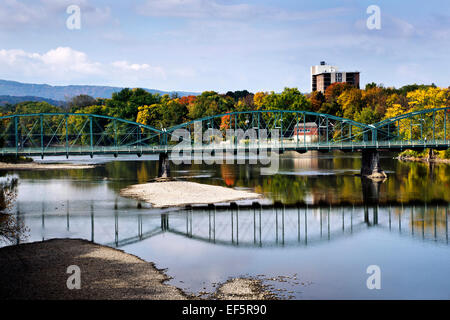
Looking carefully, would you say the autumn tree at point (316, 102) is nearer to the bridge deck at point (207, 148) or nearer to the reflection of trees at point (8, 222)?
the bridge deck at point (207, 148)

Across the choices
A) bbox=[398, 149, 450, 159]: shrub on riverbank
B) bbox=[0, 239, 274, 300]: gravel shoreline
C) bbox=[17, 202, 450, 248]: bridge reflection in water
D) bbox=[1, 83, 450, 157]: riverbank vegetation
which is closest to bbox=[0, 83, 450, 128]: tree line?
bbox=[1, 83, 450, 157]: riverbank vegetation

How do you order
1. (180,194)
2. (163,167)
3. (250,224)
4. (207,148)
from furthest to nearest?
(207,148)
(163,167)
(180,194)
(250,224)

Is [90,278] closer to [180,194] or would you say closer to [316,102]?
[180,194]

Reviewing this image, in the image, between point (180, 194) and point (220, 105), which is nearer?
point (180, 194)

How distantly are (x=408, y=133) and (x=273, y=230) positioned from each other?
65.3 metres

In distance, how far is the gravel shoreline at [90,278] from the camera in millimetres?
22891

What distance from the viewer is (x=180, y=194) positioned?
176 ft

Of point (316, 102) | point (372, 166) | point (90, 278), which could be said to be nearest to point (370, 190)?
point (372, 166)

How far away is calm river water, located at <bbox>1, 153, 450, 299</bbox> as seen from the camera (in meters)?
25.9

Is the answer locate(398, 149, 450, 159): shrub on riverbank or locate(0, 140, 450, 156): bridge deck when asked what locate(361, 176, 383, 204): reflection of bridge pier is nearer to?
locate(0, 140, 450, 156): bridge deck

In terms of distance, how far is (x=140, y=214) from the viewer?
4256 centimetres

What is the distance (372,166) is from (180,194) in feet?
97.9

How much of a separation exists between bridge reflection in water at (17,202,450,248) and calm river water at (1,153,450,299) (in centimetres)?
8
